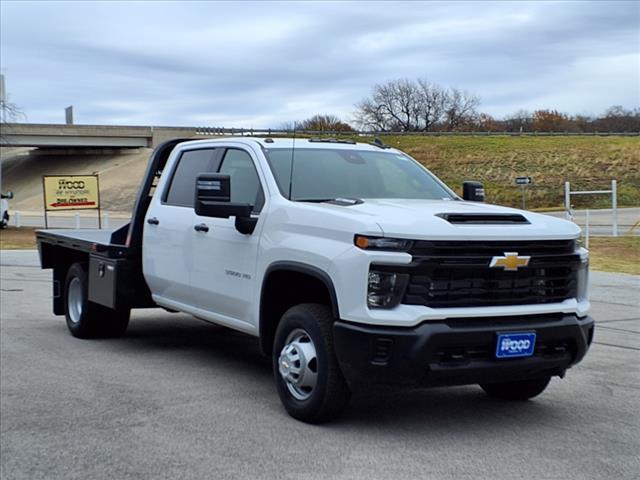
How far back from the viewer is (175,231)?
24.8ft

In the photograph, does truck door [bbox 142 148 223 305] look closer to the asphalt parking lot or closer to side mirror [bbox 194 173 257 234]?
the asphalt parking lot

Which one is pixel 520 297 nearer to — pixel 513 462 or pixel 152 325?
pixel 513 462

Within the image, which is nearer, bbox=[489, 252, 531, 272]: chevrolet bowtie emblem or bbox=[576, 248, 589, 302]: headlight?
bbox=[489, 252, 531, 272]: chevrolet bowtie emblem

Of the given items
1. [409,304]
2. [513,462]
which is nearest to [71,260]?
[409,304]

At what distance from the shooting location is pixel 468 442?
209 inches

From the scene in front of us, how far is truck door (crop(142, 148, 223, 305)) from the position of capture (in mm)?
7414

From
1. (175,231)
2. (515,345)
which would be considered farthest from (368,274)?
(175,231)

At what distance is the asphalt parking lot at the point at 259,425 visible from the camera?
4.82 metres

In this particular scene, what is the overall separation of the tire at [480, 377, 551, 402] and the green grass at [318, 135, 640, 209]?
45.8m

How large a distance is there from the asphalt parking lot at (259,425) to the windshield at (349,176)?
64.6 inches

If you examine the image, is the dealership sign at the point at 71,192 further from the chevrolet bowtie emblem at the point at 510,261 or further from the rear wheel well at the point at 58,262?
the chevrolet bowtie emblem at the point at 510,261

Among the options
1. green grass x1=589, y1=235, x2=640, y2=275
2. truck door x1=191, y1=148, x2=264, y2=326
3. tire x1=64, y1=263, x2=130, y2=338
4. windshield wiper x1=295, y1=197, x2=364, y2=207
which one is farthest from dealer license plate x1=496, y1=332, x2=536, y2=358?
green grass x1=589, y1=235, x2=640, y2=275

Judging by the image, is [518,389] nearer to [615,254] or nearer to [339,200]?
[339,200]

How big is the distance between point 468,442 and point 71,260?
21.0ft
